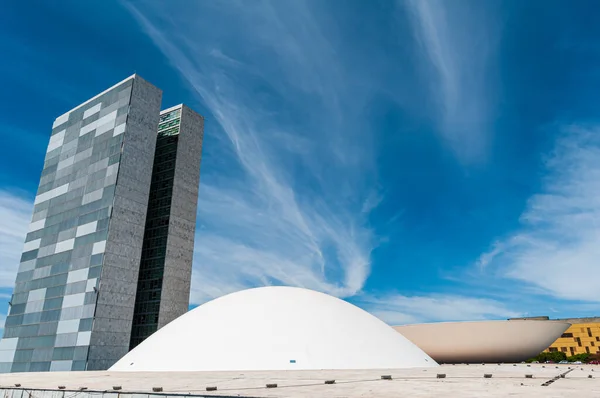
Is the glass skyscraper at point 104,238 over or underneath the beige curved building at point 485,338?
over

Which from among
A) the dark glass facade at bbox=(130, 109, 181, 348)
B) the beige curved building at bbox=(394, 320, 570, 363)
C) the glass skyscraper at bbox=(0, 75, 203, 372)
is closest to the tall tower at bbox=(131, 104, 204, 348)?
the dark glass facade at bbox=(130, 109, 181, 348)

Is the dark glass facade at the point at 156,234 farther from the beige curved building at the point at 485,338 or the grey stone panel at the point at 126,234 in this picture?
the beige curved building at the point at 485,338

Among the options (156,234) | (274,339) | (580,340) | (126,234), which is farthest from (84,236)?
(580,340)

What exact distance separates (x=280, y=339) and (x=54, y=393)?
1624 cm

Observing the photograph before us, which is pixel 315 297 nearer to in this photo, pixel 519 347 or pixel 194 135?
pixel 519 347

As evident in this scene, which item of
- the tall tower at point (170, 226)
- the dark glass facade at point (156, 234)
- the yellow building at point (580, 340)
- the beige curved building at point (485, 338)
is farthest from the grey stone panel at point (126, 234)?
the yellow building at point (580, 340)

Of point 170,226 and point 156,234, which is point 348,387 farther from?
point 156,234

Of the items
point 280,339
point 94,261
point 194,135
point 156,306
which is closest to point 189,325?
point 280,339

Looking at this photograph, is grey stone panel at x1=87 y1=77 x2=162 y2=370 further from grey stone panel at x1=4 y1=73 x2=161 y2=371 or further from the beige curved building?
the beige curved building

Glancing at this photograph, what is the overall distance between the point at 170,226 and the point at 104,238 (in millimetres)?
13258

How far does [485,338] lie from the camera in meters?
55.1

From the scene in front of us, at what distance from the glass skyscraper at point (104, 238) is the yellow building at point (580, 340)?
102445mm

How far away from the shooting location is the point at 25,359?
204 ft

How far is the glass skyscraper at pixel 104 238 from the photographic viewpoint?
59.0 m
